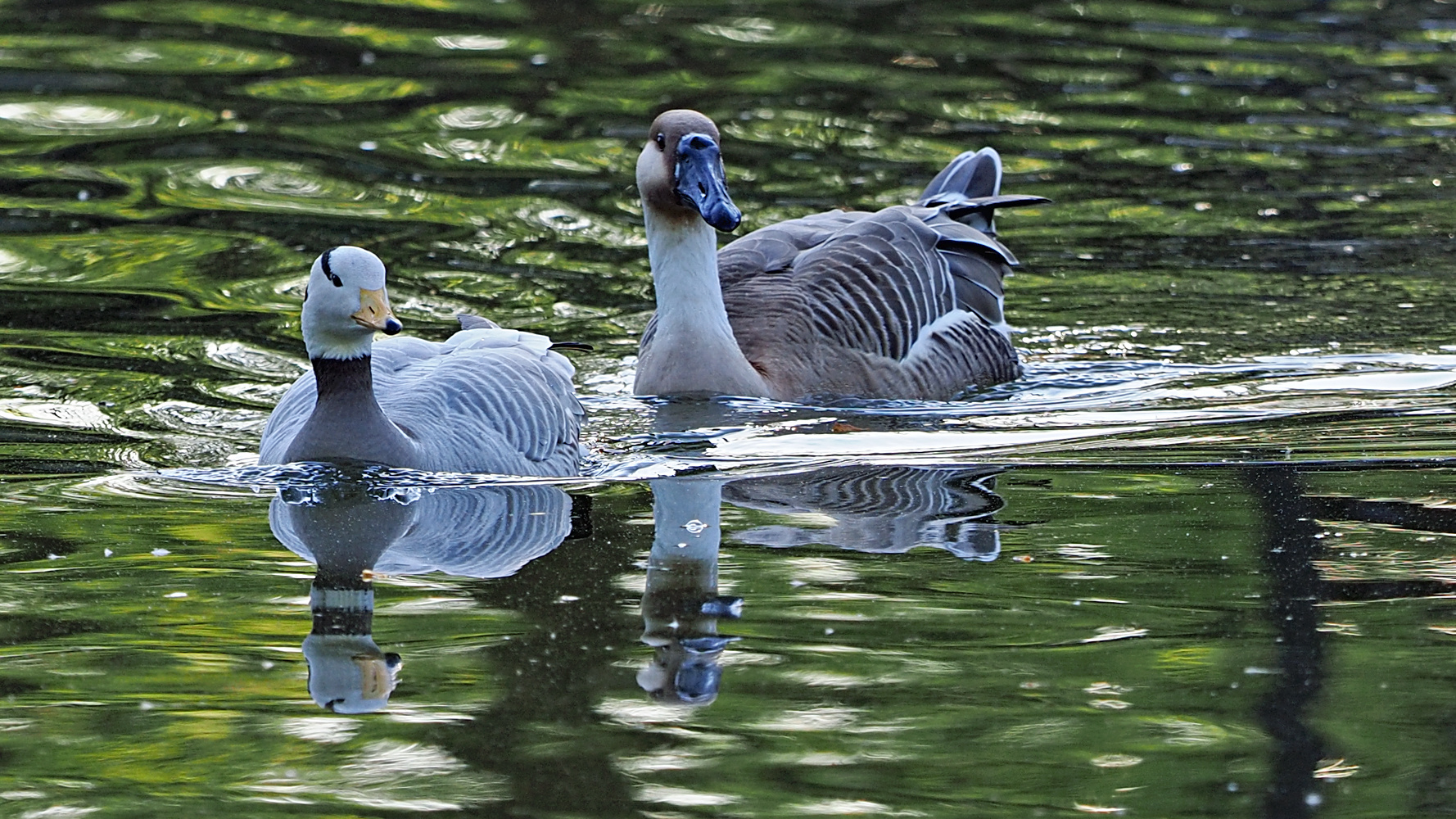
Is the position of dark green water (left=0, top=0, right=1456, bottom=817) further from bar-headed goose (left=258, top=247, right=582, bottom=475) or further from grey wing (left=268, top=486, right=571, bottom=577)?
bar-headed goose (left=258, top=247, right=582, bottom=475)

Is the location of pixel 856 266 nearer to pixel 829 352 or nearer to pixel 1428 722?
pixel 829 352

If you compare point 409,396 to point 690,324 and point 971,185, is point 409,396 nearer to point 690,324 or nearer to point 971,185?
point 690,324

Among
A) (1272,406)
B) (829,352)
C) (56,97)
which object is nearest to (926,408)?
(829,352)

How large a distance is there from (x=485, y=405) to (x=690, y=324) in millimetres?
1807

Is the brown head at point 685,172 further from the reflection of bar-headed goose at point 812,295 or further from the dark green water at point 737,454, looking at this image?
the dark green water at point 737,454

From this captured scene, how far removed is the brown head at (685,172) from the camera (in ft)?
29.2

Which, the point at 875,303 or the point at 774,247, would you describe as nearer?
the point at 875,303

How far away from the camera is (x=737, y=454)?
8141mm

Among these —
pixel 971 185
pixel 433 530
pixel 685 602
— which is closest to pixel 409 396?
pixel 433 530

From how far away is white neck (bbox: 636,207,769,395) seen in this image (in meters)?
9.26

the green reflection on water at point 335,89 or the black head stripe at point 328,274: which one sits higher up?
the green reflection on water at point 335,89

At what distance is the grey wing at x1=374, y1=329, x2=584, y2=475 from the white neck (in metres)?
0.87

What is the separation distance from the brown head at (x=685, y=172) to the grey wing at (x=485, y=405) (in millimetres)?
1002

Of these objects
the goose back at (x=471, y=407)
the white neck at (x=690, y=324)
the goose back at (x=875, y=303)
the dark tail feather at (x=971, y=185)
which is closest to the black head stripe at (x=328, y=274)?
the goose back at (x=471, y=407)
